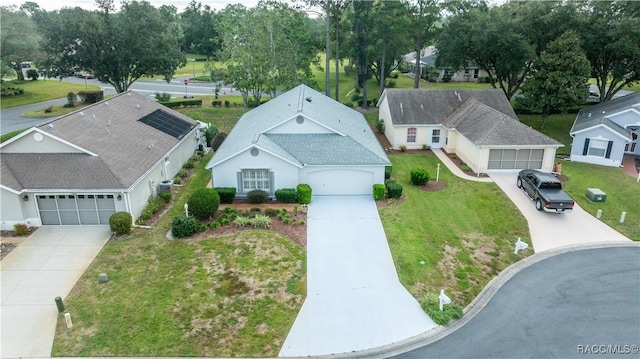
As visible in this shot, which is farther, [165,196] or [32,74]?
[32,74]

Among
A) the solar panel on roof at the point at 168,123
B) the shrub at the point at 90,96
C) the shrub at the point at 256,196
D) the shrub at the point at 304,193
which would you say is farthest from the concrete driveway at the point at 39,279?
the shrub at the point at 90,96

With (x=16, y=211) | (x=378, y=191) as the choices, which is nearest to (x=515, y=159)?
(x=378, y=191)

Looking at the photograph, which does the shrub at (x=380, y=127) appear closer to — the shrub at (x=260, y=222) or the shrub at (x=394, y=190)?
the shrub at (x=394, y=190)

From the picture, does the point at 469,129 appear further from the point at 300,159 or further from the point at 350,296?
the point at 350,296

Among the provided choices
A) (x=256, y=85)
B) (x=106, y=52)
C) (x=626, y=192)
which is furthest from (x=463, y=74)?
(x=106, y=52)

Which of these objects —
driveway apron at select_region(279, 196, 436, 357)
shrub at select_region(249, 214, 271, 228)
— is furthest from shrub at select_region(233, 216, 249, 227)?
driveway apron at select_region(279, 196, 436, 357)

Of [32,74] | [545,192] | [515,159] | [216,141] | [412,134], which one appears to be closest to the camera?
[545,192]

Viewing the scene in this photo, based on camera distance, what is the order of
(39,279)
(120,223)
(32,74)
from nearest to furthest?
1. (39,279)
2. (120,223)
3. (32,74)
